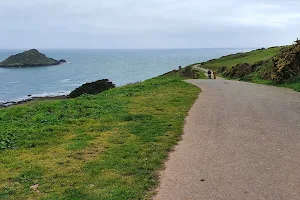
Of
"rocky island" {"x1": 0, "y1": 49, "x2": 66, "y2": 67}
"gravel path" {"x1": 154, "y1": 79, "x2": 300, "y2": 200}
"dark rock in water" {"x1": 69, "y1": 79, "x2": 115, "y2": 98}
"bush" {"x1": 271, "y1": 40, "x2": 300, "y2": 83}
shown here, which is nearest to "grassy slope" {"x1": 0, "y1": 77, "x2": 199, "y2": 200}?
"gravel path" {"x1": 154, "y1": 79, "x2": 300, "y2": 200}

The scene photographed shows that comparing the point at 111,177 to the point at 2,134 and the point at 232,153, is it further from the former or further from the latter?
the point at 2,134

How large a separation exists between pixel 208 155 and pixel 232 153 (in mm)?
653

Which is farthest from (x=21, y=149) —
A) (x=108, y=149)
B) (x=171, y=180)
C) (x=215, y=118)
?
(x=215, y=118)

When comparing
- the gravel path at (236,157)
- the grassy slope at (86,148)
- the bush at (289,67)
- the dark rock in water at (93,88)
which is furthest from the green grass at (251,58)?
the grassy slope at (86,148)

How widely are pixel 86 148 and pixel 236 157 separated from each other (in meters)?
3.89

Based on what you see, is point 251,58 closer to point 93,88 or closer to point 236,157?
point 93,88

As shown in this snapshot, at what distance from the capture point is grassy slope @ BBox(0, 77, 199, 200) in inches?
260

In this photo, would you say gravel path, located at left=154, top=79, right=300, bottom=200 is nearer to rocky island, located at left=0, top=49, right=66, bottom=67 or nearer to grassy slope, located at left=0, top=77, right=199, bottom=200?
grassy slope, located at left=0, top=77, right=199, bottom=200

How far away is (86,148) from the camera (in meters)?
9.20

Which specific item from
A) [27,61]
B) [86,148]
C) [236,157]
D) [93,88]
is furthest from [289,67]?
[27,61]

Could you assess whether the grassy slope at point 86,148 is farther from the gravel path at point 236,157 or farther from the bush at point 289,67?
the bush at point 289,67

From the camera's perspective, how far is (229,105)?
16.1 m

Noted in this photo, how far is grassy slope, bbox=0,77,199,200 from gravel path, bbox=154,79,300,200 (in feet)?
1.65

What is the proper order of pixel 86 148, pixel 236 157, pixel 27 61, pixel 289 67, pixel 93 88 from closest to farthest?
1. pixel 236 157
2. pixel 86 148
3. pixel 289 67
4. pixel 93 88
5. pixel 27 61
